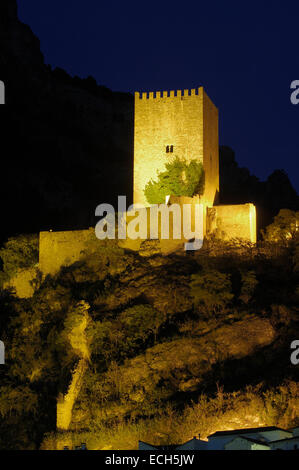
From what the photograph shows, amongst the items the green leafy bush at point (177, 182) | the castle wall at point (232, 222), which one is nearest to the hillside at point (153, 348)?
the castle wall at point (232, 222)

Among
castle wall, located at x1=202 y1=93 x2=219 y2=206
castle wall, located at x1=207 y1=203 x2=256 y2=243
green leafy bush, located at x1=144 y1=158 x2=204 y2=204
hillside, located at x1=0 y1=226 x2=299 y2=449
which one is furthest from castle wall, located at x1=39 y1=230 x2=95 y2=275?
castle wall, located at x1=202 y1=93 x2=219 y2=206

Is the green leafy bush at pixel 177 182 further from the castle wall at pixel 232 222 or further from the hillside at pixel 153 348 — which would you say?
the hillside at pixel 153 348

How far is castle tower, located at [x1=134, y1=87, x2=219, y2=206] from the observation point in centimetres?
3259

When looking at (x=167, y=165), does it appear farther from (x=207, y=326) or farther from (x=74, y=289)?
(x=207, y=326)

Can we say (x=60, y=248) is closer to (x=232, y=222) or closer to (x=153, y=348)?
(x=232, y=222)

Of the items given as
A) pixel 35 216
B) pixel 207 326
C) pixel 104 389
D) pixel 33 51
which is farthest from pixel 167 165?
pixel 33 51

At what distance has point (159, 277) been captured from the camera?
2605cm

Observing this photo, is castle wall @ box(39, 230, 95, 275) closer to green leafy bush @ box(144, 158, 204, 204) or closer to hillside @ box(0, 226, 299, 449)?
hillside @ box(0, 226, 299, 449)

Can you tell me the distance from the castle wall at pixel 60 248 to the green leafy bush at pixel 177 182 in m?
4.16

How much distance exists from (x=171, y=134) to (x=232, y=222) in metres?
5.04

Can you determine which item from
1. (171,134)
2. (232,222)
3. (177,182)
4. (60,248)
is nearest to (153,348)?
(60,248)

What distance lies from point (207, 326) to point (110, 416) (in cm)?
429

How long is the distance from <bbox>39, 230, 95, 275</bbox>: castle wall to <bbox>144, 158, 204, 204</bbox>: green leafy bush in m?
4.16

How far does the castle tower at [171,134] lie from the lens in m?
32.6
